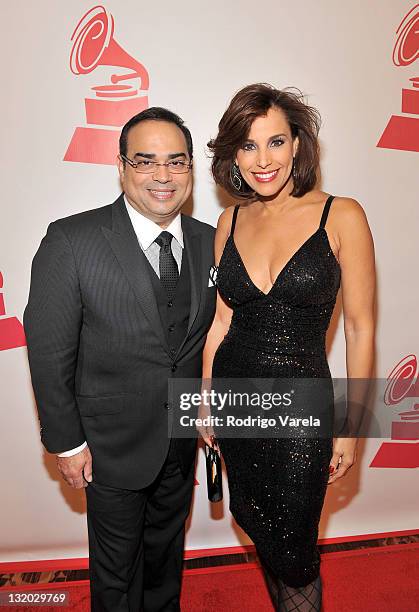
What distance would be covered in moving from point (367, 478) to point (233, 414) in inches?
51.6

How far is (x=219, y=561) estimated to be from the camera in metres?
2.70

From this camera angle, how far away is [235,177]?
76.9 inches

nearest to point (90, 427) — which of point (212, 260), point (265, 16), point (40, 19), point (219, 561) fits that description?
point (212, 260)

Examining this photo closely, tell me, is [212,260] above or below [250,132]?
below

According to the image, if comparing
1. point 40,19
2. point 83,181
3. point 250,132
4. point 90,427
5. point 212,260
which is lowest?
point 90,427

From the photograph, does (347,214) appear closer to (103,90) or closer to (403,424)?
(103,90)

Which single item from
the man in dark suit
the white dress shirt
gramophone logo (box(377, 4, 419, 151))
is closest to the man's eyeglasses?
the man in dark suit

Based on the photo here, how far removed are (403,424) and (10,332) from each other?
2.01 m

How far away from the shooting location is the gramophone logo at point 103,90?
2.18 m

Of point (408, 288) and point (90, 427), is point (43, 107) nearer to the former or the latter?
point (90, 427)

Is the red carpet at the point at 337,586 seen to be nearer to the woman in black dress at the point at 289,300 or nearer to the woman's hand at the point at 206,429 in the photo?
the woman in black dress at the point at 289,300

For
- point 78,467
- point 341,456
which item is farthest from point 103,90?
point 341,456

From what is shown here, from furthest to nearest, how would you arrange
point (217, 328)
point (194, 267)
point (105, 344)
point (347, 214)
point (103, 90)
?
point (103, 90) → point (217, 328) → point (194, 267) → point (105, 344) → point (347, 214)

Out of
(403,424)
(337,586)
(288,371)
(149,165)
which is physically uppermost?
(149,165)
